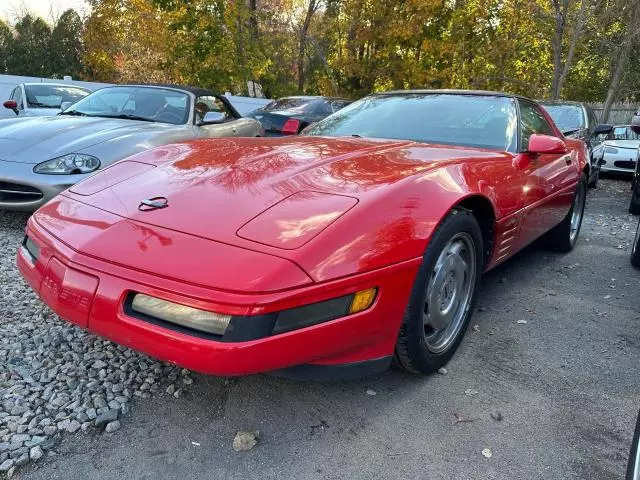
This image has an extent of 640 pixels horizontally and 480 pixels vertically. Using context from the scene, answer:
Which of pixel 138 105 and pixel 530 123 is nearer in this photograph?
pixel 530 123

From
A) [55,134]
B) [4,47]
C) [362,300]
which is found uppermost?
[4,47]

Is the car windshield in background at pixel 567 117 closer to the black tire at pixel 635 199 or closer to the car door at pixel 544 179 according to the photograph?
the black tire at pixel 635 199

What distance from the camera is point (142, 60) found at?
2678 cm

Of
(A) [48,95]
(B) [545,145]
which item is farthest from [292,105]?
(B) [545,145]

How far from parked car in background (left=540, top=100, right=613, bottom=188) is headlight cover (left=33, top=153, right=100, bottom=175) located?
6351 millimetres

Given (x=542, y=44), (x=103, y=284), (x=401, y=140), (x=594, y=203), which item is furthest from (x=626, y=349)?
(x=542, y=44)

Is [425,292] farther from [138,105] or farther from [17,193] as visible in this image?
[138,105]

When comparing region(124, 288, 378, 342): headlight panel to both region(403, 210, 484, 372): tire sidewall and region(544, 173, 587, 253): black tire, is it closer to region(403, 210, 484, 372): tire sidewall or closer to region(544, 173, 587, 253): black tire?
region(403, 210, 484, 372): tire sidewall

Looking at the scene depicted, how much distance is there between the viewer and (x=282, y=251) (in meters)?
1.75

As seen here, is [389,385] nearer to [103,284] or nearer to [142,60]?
[103,284]

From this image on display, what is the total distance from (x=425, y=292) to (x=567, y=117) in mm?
7663

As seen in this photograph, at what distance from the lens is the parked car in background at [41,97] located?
8.12 metres

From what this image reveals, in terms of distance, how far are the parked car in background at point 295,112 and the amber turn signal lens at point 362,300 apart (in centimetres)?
627

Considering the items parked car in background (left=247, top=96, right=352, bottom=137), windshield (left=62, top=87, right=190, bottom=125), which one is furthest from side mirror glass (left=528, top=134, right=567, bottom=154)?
parked car in background (left=247, top=96, right=352, bottom=137)
